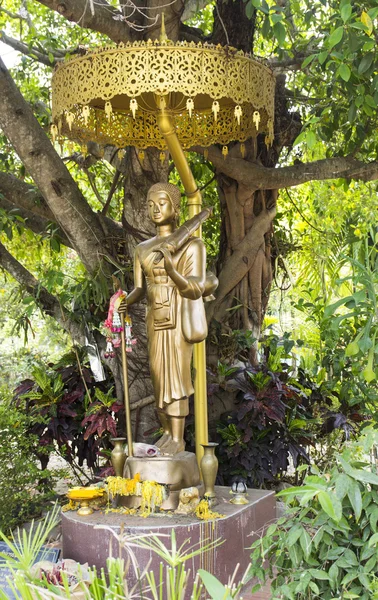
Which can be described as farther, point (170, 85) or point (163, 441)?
point (163, 441)

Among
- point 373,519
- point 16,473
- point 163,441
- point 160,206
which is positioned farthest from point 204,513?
point 373,519

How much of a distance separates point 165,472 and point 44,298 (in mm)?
2466

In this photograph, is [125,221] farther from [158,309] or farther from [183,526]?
[183,526]

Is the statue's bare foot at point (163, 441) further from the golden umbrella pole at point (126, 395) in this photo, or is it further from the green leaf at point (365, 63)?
the green leaf at point (365, 63)

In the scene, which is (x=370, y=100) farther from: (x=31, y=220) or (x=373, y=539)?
(x=31, y=220)

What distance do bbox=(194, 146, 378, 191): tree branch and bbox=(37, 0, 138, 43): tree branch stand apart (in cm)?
109

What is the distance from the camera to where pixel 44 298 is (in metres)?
6.35

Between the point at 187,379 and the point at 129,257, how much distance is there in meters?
1.55

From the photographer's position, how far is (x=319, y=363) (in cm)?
706

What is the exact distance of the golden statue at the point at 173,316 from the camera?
461cm

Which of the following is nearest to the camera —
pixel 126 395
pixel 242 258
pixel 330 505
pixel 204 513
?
pixel 330 505

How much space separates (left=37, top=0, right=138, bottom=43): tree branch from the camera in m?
4.98

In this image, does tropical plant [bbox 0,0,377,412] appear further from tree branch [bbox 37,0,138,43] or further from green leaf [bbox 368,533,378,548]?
green leaf [bbox 368,533,378,548]

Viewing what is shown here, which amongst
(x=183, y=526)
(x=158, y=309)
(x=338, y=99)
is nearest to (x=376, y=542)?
(x=183, y=526)
